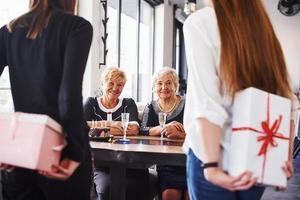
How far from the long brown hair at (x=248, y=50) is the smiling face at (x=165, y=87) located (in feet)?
6.24

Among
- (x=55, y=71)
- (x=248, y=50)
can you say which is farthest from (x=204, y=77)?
(x=55, y=71)

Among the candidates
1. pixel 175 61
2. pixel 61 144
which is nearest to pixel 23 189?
pixel 61 144

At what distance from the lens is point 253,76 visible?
0.99 m

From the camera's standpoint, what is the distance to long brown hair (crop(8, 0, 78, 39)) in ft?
3.60

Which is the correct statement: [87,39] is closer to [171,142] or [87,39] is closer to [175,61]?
[171,142]

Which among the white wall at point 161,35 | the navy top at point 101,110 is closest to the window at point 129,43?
the white wall at point 161,35

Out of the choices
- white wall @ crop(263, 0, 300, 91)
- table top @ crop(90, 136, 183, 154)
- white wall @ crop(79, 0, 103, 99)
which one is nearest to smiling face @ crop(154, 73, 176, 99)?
table top @ crop(90, 136, 183, 154)

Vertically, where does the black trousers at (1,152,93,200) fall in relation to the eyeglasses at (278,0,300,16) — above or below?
below

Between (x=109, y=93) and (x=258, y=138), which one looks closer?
(x=258, y=138)

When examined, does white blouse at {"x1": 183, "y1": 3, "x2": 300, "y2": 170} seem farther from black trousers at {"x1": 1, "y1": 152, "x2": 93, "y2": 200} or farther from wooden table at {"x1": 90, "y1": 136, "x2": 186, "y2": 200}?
wooden table at {"x1": 90, "y1": 136, "x2": 186, "y2": 200}

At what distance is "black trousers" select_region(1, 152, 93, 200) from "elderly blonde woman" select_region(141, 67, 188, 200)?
4.33ft

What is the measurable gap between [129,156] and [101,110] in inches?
44.4

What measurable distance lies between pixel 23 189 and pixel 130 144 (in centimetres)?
95

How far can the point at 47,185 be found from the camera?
1.12m
